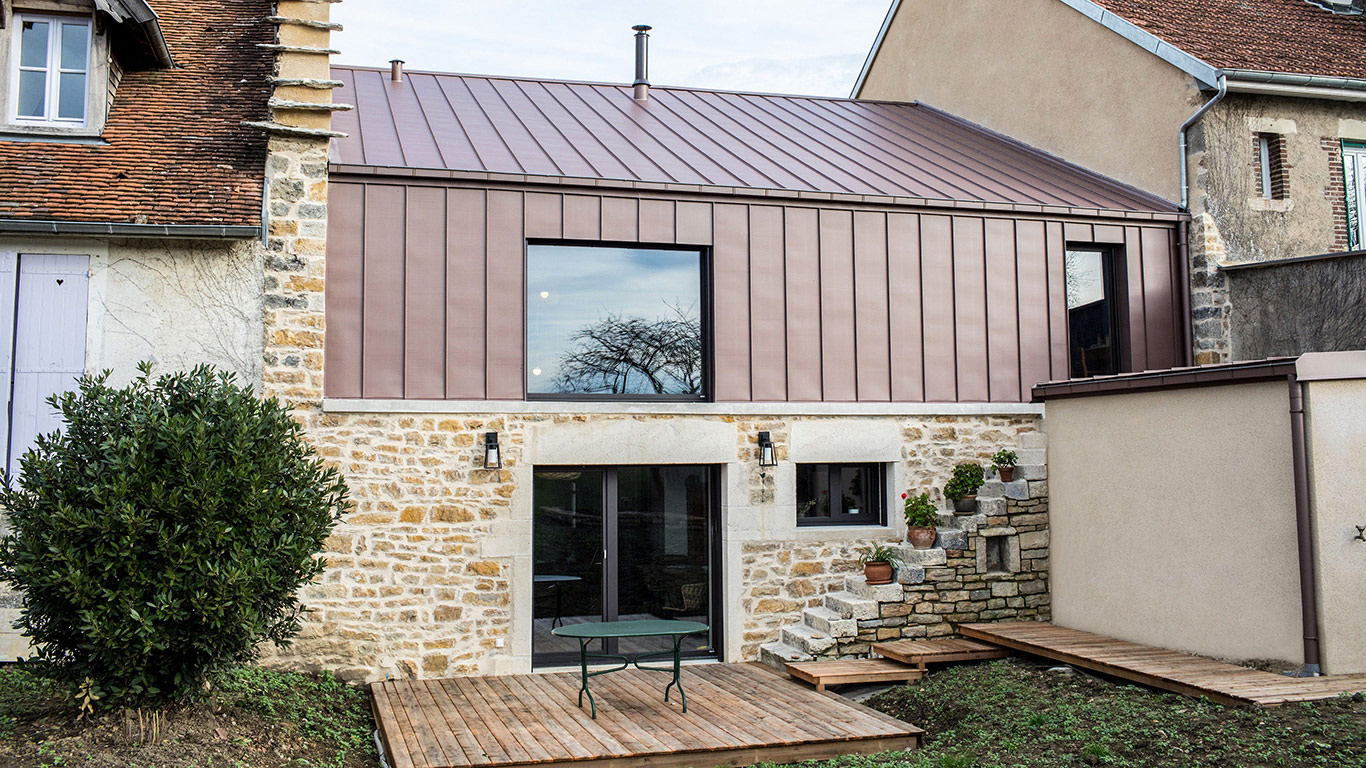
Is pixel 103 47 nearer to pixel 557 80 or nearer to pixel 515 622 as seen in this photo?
pixel 557 80

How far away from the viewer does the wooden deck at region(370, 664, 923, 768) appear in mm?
6980

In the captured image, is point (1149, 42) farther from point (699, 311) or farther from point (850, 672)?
point (850, 672)

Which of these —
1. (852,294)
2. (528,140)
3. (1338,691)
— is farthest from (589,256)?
(1338,691)

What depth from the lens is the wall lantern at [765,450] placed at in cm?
969

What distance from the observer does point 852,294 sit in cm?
1020

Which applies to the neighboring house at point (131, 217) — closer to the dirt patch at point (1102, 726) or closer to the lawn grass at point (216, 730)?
the lawn grass at point (216, 730)

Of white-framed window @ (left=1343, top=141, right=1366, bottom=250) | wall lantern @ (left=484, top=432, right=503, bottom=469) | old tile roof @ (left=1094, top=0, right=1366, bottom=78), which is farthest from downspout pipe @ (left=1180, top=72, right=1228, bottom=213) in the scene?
wall lantern @ (left=484, top=432, right=503, bottom=469)

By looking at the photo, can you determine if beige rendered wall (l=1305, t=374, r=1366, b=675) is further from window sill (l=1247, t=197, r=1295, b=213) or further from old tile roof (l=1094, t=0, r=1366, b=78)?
old tile roof (l=1094, t=0, r=1366, b=78)

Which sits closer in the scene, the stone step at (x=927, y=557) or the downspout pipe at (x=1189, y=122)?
the stone step at (x=927, y=557)

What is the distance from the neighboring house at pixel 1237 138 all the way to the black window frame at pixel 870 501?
384cm

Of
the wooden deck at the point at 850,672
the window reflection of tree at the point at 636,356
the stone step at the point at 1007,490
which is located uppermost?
the window reflection of tree at the point at 636,356

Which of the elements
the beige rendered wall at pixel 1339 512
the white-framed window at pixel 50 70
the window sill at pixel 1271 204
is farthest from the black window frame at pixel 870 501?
the white-framed window at pixel 50 70

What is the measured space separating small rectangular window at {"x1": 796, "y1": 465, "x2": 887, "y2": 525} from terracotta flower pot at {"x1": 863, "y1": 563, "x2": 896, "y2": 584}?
695 mm

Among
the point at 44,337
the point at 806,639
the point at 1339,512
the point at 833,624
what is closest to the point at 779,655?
the point at 806,639
